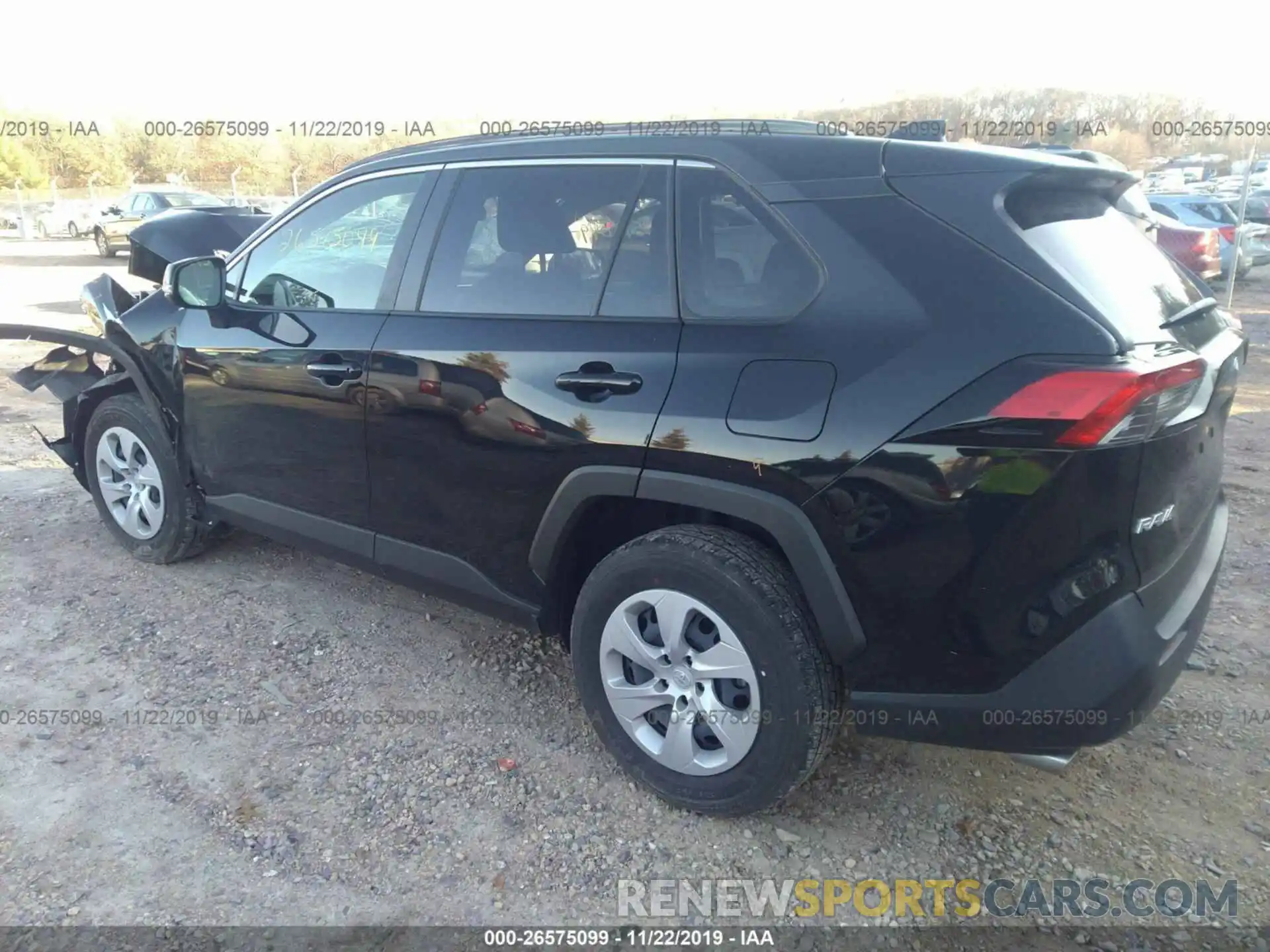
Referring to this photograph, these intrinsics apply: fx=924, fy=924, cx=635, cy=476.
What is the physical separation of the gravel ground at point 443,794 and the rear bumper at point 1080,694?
50 cm

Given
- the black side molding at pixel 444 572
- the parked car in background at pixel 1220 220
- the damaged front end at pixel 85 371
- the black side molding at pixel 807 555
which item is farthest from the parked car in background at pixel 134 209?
the black side molding at pixel 807 555

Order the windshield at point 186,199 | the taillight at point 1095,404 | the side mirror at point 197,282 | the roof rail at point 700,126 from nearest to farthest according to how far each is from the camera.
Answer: the taillight at point 1095,404, the roof rail at point 700,126, the side mirror at point 197,282, the windshield at point 186,199

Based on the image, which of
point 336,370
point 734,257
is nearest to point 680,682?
point 734,257

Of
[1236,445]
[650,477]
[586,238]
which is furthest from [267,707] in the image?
[1236,445]

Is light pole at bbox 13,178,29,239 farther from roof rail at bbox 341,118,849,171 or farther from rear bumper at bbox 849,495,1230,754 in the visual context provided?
rear bumper at bbox 849,495,1230,754

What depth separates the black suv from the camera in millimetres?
2121

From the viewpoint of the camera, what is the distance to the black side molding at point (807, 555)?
2.34 metres

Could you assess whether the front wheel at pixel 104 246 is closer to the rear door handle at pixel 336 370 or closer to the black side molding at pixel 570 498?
the rear door handle at pixel 336 370

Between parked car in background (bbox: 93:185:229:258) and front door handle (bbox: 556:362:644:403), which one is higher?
front door handle (bbox: 556:362:644:403)

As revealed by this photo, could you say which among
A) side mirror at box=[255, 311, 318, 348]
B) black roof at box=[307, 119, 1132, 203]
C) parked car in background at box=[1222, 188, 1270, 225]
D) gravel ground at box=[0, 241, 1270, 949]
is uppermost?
black roof at box=[307, 119, 1132, 203]

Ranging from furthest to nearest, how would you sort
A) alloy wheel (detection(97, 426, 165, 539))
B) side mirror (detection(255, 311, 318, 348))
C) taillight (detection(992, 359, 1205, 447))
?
alloy wheel (detection(97, 426, 165, 539)) → side mirror (detection(255, 311, 318, 348)) → taillight (detection(992, 359, 1205, 447))

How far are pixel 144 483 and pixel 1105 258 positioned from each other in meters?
4.02

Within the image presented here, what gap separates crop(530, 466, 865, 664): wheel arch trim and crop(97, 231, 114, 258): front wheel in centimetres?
2289

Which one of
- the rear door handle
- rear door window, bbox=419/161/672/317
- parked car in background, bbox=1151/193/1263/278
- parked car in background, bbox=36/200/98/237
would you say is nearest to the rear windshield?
rear door window, bbox=419/161/672/317
